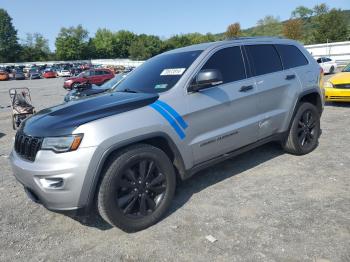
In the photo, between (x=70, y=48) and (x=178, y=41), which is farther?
(x=178, y=41)

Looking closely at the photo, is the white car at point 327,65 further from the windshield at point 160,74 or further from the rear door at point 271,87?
the windshield at point 160,74

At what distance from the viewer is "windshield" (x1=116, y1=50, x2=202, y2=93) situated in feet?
13.0

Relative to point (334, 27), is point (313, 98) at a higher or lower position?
lower

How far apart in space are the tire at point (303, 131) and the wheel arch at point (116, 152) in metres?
2.23

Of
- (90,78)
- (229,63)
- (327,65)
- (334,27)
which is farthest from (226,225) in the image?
(334,27)

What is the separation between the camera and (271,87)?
15.4ft

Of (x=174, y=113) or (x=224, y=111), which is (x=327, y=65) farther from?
(x=174, y=113)

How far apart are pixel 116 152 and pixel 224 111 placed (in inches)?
58.2

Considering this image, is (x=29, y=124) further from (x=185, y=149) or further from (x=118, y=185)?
(x=185, y=149)

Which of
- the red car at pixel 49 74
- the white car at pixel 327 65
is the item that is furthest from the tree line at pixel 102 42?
the white car at pixel 327 65

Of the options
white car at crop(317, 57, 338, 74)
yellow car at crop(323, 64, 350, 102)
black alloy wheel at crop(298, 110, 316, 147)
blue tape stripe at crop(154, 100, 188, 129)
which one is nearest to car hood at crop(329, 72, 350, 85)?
yellow car at crop(323, 64, 350, 102)

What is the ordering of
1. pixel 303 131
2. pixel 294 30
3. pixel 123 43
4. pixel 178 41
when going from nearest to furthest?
pixel 303 131
pixel 294 30
pixel 178 41
pixel 123 43

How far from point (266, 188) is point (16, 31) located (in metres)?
123

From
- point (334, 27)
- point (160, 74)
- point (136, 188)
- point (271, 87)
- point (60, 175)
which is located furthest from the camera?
point (334, 27)
